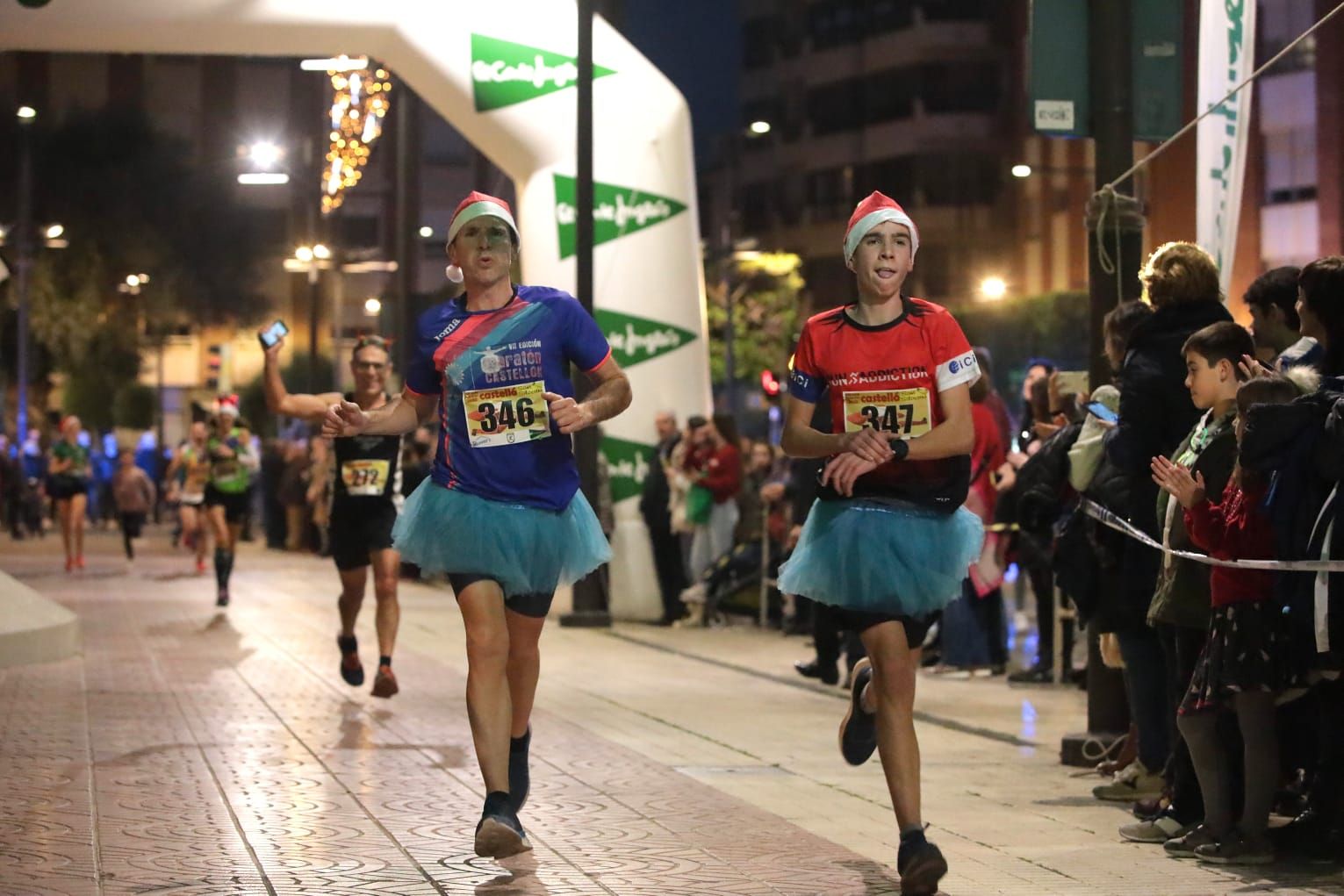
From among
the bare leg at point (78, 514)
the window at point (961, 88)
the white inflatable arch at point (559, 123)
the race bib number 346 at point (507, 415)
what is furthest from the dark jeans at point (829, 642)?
the window at point (961, 88)

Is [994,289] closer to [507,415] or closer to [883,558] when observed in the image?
[507,415]

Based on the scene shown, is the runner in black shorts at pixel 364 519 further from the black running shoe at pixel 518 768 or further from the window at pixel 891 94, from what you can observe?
the window at pixel 891 94

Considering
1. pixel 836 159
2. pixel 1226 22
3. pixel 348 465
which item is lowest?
pixel 348 465

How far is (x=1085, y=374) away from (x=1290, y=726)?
2.80 meters

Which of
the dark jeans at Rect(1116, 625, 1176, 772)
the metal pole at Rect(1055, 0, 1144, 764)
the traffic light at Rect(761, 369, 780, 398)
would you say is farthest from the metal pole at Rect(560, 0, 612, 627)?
the traffic light at Rect(761, 369, 780, 398)

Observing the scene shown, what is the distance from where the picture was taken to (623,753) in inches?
395

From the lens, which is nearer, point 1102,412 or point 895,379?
point 895,379

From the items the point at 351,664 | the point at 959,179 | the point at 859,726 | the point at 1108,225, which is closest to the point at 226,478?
the point at 351,664

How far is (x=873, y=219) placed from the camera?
22.6 feet

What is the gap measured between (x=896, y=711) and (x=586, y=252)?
1212cm

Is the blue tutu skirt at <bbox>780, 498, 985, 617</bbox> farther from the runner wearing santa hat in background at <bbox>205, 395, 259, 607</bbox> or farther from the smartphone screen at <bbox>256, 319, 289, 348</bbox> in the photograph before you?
the runner wearing santa hat in background at <bbox>205, 395, 259, 607</bbox>

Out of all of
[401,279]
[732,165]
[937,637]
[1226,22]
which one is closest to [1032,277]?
[732,165]

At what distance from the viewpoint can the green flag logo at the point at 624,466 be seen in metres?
19.6

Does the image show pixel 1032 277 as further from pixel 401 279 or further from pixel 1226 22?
pixel 1226 22
